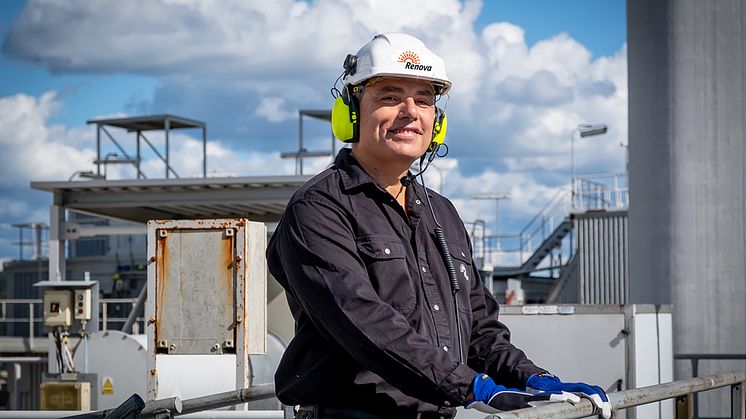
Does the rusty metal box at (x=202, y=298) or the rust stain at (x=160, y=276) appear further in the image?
the rust stain at (x=160, y=276)

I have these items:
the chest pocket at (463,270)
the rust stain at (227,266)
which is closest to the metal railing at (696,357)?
the rust stain at (227,266)

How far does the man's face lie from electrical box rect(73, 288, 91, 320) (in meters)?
12.2

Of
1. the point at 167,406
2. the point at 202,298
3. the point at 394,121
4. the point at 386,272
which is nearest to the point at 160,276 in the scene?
the point at 202,298

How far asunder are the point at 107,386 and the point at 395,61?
12.4m

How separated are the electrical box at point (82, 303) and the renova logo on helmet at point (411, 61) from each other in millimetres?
12344

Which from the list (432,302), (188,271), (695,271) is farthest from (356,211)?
(695,271)

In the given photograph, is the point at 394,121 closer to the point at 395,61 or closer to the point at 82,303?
the point at 395,61

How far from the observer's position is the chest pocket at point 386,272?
3365 millimetres

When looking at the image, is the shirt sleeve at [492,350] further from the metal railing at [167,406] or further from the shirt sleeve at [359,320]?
the metal railing at [167,406]

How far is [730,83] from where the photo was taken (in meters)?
9.86

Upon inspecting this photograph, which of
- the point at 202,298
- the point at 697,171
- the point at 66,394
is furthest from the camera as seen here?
the point at 66,394

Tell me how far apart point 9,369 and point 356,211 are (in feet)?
71.9

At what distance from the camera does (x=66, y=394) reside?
1438 centimetres

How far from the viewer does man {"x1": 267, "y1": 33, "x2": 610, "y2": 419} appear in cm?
318
